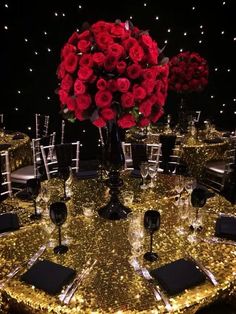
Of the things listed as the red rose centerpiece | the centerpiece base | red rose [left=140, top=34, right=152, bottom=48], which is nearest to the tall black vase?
the centerpiece base

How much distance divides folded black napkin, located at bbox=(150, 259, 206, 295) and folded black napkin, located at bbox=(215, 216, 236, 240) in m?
0.33

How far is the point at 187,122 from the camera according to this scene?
4.20m

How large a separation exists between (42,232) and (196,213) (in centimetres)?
83

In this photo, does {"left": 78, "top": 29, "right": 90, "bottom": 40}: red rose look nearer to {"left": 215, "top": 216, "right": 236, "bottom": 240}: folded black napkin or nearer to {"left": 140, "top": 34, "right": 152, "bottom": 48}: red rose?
{"left": 140, "top": 34, "right": 152, "bottom": 48}: red rose

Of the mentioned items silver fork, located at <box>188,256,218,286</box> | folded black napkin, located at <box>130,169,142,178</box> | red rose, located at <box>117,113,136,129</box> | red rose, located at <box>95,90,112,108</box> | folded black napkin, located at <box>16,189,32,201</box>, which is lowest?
silver fork, located at <box>188,256,218,286</box>

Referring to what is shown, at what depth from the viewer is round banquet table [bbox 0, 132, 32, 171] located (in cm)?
376

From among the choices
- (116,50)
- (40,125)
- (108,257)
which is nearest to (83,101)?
(116,50)

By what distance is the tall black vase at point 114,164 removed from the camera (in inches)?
76.5

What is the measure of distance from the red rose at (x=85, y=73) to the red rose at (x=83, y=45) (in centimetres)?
11

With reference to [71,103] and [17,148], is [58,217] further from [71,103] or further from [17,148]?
[17,148]

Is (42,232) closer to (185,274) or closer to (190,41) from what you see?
(185,274)

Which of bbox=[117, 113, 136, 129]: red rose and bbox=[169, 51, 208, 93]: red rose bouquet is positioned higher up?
bbox=[169, 51, 208, 93]: red rose bouquet

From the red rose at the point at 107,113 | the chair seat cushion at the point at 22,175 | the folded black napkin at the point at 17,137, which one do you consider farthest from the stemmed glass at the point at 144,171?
the folded black napkin at the point at 17,137

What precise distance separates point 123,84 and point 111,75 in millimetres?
89
